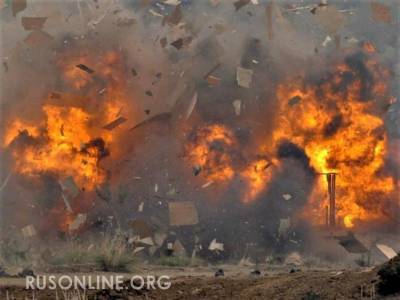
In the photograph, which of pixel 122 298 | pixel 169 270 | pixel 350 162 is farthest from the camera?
pixel 350 162

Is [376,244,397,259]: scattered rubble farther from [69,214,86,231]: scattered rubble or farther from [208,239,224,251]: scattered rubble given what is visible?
[69,214,86,231]: scattered rubble

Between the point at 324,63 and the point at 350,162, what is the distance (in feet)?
12.9

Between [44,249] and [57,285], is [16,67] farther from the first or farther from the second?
[57,285]

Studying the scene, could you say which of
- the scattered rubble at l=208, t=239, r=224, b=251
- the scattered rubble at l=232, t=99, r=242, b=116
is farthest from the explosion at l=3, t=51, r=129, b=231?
the scattered rubble at l=208, t=239, r=224, b=251

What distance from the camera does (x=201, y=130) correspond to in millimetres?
26031

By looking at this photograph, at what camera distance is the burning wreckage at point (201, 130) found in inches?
985

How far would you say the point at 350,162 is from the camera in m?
25.3

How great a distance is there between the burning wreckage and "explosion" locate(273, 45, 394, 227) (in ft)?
0.16

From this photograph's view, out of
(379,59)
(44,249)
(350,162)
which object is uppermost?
(379,59)

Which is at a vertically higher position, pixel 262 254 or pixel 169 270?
pixel 169 270

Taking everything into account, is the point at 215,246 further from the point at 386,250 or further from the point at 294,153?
the point at 386,250

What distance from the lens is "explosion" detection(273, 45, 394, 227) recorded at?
25344 millimetres

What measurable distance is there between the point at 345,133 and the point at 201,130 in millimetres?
4972

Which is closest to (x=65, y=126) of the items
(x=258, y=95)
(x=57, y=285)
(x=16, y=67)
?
(x=16, y=67)
